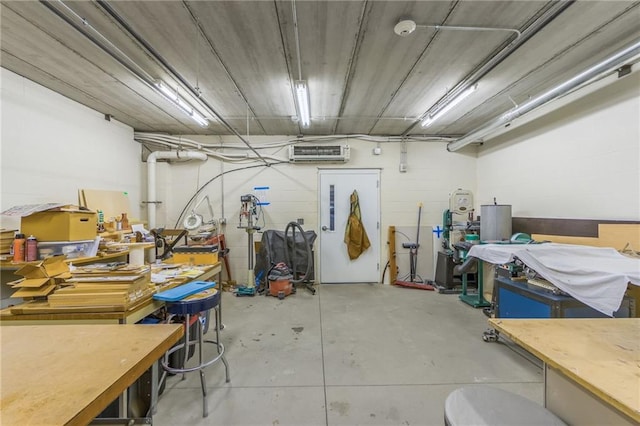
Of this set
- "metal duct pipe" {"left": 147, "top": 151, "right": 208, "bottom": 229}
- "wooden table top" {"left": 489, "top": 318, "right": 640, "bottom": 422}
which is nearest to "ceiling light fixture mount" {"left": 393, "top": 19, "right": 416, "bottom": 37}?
"wooden table top" {"left": 489, "top": 318, "right": 640, "bottom": 422}

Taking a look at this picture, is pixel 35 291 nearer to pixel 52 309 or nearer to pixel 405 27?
pixel 52 309

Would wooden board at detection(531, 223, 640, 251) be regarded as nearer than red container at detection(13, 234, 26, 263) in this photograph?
No

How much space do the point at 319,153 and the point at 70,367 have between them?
179 inches

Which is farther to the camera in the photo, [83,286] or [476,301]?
[476,301]

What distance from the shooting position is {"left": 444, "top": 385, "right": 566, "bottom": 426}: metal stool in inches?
37.0

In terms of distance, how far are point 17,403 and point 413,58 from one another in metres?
3.32

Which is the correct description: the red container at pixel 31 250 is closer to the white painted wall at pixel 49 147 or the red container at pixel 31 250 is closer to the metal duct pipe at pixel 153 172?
the white painted wall at pixel 49 147

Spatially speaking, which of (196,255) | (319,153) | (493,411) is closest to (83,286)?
(196,255)

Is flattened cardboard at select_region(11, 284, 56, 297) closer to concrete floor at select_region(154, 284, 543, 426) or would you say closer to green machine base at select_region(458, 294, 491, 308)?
concrete floor at select_region(154, 284, 543, 426)

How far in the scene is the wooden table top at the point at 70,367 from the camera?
0.71 m

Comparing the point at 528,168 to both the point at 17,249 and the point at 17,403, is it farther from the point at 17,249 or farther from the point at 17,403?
the point at 17,249

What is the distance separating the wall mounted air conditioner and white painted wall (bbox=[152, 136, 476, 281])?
18 cm

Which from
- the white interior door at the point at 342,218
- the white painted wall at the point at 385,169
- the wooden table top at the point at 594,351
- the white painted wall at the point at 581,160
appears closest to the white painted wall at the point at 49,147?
the white painted wall at the point at 385,169

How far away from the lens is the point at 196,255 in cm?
315
